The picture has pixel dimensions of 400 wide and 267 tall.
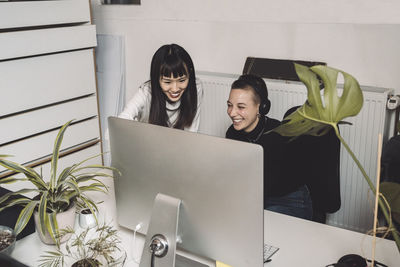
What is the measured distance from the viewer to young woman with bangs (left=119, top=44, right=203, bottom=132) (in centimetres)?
218

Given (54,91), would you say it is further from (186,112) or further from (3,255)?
(3,255)

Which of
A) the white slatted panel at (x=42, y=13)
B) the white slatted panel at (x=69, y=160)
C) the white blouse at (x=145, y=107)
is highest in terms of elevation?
the white slatted panel at (x=42, y=13)

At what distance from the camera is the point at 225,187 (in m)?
1.00

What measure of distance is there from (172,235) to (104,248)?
0.20 meters

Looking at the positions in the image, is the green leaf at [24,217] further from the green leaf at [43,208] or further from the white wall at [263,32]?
the white wall at [263,32]

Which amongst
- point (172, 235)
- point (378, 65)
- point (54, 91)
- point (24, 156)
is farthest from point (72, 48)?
point (172, 235)

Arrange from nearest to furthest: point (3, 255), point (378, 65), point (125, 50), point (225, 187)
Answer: point (225, 187), point (3, 255), point (378, 65), point (125, 50)

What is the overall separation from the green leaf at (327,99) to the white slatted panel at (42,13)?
2312 millimetres

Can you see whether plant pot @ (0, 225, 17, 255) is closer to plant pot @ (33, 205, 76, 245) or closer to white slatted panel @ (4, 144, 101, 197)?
plant pot @ (33, 205, 76, 245)

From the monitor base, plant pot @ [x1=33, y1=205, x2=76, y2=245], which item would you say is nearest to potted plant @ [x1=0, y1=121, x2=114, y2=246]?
plant pot @ [x1=33, y1=205, x2=76, y2=245]

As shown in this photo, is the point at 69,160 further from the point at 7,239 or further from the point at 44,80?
the point at 7,239

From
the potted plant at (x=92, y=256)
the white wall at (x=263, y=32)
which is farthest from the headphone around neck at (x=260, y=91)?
the potted plant at (x=92, y=256)

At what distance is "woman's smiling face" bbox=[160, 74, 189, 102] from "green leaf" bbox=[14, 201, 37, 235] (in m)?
1.08

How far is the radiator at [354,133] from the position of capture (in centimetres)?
224
